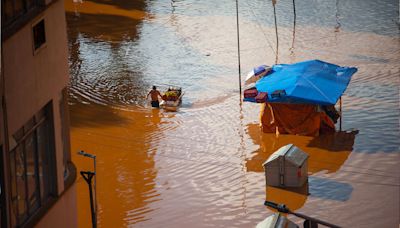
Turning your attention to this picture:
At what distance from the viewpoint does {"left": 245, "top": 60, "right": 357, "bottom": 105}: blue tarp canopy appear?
853 inches

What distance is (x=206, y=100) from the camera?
25.1 m

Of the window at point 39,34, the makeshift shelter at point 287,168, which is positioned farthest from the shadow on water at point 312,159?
the window at point 39,34

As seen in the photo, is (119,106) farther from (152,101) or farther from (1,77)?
(1,77)

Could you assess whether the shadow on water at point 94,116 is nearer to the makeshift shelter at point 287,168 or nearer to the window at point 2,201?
the makeshift shelter at point 287,168

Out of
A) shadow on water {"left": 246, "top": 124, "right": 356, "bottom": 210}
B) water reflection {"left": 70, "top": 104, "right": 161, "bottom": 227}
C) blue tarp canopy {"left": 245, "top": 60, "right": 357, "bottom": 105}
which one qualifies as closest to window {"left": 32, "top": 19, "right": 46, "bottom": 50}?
water reflection {"left": 70, "top": 104, "right": 161, "bottom": 227}

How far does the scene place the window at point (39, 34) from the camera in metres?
10.2

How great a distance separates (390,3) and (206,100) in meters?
14.1

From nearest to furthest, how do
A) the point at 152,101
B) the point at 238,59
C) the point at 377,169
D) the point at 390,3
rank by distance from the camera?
the point at 377,169
the point at 152,101
the point at 238,59
the point at 390,3

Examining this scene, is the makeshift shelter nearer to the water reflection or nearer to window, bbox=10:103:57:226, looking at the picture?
the water reflection

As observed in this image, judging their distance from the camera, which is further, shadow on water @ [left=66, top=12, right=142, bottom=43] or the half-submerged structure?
shadow on water @ [left=66, top=12, right=142, bottom=43]

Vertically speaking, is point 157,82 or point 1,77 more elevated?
point 1,77

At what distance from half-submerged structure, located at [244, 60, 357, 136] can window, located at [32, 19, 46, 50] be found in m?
11.7

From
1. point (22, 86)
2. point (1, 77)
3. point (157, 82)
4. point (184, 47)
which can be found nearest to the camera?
point (1, 77)

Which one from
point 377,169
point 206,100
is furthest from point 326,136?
point 206,100
